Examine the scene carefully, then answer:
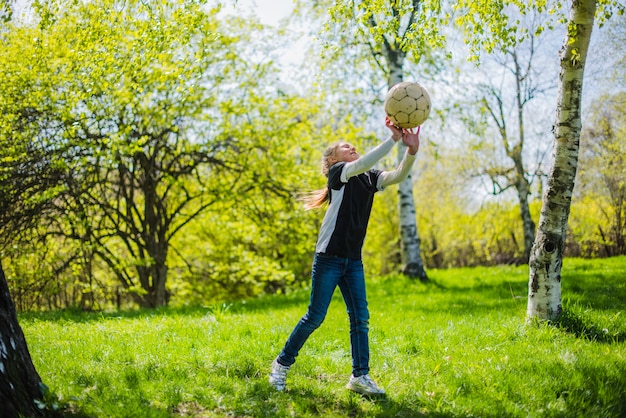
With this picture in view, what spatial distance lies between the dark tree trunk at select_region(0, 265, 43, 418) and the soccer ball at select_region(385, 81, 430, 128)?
332 centimetres

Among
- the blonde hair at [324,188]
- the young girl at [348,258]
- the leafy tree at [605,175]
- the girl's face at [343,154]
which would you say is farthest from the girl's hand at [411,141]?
the leafy tree at [605,175]

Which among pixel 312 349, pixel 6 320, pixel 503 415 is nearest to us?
pixel 6 320

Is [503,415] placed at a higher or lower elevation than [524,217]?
lower

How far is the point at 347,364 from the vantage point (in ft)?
18.0

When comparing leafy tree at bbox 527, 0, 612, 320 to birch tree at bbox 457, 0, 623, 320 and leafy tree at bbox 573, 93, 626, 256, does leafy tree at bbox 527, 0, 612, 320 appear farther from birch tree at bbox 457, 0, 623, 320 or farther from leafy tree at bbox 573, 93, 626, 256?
leafy tree at bbox 573, 93, 626, 256

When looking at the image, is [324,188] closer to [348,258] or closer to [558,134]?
[348,258]

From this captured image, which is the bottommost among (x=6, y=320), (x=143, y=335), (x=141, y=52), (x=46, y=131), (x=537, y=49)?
(x=143, y=335)

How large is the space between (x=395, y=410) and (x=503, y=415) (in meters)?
0.81

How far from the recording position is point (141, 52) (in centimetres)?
867

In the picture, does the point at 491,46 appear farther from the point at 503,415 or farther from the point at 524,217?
the point at 524,217

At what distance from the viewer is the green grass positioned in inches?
169

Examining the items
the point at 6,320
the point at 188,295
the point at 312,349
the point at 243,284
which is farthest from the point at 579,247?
the point at 6,320

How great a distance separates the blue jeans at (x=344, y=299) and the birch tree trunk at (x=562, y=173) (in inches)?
116

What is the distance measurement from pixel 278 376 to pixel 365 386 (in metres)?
0.75
